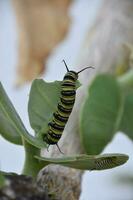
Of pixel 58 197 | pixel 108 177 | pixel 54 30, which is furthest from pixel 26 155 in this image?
pixel 54 30

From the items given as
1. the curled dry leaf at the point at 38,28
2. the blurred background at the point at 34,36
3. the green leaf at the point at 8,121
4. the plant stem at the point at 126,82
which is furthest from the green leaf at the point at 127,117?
the curled dry leaf at the point at 38,28

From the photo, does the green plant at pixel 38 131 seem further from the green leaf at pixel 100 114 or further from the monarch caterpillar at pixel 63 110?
the green leaf at pixel 100 114

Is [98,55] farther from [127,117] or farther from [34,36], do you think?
[34,36]

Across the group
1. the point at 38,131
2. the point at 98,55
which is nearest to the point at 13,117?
the point at 38,131

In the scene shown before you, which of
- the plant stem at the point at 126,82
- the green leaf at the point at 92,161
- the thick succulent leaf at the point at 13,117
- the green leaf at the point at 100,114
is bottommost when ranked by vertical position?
the green leaf at the point at 92,161

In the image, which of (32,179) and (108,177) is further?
(108,177)

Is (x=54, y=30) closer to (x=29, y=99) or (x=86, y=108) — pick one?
(x=86, y=108)
